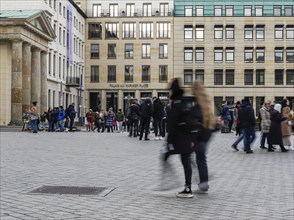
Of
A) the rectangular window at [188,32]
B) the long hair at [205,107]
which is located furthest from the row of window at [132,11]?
the long hair at [205,107]

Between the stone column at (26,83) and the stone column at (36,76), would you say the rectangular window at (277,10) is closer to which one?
the stone column at (36,76)

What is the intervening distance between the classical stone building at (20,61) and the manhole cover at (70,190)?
4008 centimetres

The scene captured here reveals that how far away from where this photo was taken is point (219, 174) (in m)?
13.0

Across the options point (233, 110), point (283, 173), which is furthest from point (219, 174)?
point (233, 110)

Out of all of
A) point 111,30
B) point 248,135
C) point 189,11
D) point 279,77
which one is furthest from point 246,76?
point 248,135

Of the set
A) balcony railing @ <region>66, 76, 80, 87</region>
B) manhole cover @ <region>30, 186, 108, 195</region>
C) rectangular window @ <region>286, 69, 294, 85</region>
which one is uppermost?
rectangular window @ <region>286, 69, 294, 85</region>

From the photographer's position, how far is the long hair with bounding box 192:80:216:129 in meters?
6.08

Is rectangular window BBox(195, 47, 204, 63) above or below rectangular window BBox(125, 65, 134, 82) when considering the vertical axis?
above

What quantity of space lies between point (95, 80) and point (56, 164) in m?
71.2

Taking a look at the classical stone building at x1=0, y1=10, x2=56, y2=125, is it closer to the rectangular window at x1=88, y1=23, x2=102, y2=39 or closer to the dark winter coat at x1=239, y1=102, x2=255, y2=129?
the rectangular window at x1=88, y1=23, x2=102, y2=39

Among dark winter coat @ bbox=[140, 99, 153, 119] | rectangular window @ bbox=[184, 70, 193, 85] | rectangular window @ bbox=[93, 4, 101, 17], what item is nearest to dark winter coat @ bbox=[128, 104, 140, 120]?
dark winter coat @ bbox=[140, 99, 153, 119]

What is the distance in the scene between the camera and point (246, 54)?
273 ft

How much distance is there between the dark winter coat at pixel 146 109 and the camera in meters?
24.9

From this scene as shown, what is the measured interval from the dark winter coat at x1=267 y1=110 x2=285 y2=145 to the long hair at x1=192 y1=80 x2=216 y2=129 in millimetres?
13956
